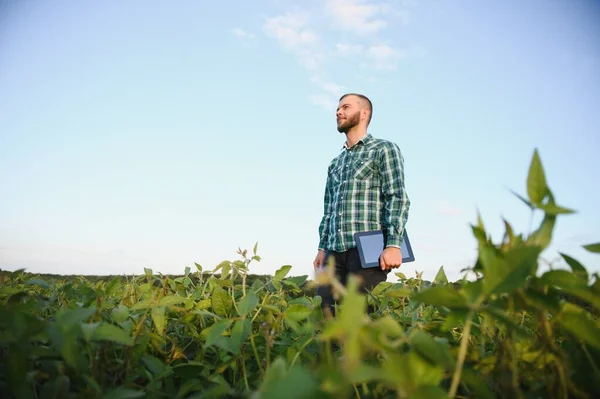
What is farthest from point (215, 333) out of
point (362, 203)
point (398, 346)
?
point (362, 203)

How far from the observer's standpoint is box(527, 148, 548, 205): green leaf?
1.85 ft

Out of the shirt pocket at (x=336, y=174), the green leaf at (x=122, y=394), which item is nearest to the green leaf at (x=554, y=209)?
the green leaf at (x=122, y=394)

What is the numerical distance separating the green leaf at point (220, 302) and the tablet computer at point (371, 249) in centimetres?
298

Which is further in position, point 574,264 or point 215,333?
point 215,333

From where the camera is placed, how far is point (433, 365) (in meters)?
0.49

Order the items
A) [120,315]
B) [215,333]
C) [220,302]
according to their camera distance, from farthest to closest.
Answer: [220,302]
[120,315]
[215,333]

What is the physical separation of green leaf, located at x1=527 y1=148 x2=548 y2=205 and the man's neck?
4472 mm

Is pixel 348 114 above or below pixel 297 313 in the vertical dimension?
above

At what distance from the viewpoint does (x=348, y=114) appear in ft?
16.4

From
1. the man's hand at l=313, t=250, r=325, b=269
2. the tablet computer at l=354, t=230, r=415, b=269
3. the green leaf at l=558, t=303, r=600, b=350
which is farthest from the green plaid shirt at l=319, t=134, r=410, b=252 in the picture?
the green leaf at l=558, t=303, r=600, b=350

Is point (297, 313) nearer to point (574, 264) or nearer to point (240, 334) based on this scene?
point (240, 334)

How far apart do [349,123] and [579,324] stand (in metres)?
4.57

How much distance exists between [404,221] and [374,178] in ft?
2.02

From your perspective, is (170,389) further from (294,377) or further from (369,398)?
(294,377)
